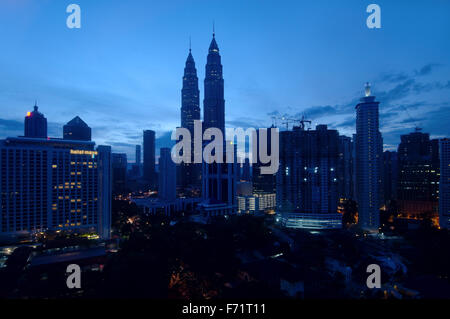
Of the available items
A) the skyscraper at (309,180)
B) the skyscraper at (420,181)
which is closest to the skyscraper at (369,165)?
the skyscraper at (309,180)

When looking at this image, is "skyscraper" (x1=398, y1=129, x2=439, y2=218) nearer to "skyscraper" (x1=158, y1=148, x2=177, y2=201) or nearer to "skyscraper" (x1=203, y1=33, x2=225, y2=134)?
"skyscraper" (x1=158, y1=148, x2=177, y2=201)

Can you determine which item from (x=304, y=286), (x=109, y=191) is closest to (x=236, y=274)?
(x=304, y=286)

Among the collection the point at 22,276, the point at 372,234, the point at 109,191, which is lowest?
the point at 372,234

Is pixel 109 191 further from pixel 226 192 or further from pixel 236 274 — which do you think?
pixel 226 192

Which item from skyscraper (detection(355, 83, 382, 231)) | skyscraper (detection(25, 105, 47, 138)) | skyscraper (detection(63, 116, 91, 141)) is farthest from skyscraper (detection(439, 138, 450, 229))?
skyscraper (detection(63, 116, 91, 141))

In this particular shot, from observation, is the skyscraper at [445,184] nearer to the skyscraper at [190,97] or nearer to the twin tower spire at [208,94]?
the twin tower spire at [208,94]

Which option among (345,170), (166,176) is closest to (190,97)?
(166,176)

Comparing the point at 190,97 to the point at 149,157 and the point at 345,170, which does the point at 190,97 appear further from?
the point at 345,170
